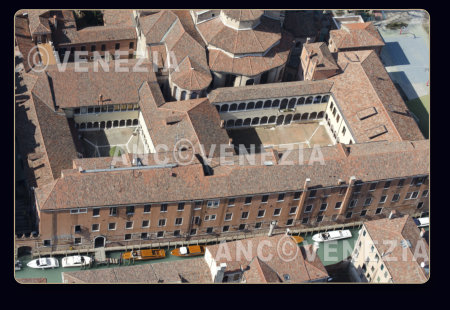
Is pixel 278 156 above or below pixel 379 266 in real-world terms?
above

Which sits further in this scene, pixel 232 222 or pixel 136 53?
pixel 136 53

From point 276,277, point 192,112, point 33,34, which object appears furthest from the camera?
point 33,34

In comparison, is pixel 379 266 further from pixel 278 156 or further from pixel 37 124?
pixel 37 124

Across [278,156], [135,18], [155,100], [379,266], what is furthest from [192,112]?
[379,266]

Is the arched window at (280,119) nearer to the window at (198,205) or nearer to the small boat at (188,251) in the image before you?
the window at (198,205)

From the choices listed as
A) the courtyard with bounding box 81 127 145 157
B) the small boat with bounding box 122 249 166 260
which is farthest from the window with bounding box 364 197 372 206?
the courtyard with bounding box 81 127 145 157

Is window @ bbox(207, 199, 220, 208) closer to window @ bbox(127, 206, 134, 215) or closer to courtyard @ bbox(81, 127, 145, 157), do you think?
window @ bbox(127, 206, 134, 215)

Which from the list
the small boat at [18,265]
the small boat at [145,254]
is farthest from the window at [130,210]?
the small boat at [18,265]
